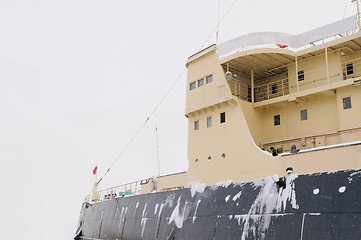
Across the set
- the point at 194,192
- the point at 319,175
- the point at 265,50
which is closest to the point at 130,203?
the point at 194,192

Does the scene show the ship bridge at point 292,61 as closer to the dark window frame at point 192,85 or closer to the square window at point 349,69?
the square window at point 349,69

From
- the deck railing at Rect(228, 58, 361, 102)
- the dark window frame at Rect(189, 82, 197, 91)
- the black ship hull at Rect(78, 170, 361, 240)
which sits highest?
the dark window frame at Rect(189, 82, 197, 91)

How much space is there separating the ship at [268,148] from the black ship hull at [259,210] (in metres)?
0.03

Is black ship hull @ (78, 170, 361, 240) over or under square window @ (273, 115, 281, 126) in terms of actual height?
under

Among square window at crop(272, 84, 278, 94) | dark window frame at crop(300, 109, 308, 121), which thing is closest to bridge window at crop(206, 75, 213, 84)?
square window at crop(272, 84, 278, 94)

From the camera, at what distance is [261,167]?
11.7 metres

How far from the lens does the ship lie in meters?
8.94

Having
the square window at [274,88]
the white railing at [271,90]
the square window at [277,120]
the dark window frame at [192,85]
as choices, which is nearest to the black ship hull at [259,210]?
the square window at [277,120]

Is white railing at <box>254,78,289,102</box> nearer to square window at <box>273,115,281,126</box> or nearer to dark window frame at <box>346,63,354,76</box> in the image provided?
square window at <box>273,115,281,126</box>

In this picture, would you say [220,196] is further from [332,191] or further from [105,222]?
[105,222]

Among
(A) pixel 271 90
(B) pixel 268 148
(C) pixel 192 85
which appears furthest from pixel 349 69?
(C) pixel 192 85

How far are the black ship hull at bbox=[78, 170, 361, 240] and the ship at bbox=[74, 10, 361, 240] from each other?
0.09ft

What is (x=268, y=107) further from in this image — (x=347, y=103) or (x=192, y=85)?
(x=192, y=85)

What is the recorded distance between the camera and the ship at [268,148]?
8.94 m
